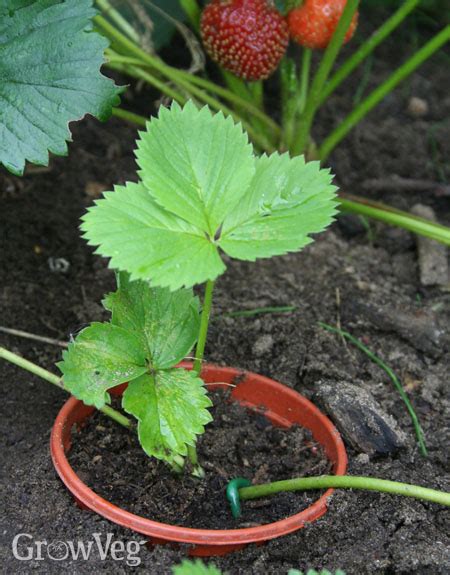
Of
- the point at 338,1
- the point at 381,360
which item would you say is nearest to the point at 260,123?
the point at 338,1

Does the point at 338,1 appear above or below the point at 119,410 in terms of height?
above

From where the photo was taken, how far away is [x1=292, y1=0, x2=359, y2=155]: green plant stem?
5.70 feet

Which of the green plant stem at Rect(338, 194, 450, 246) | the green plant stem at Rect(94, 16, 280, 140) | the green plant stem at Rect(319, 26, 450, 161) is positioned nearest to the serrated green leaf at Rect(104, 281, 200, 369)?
the green plant stem at Rect(338, 194, 450, 246)

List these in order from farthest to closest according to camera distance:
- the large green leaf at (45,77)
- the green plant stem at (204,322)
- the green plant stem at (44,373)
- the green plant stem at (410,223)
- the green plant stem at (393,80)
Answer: the green plant stem at (393,80) < the green plant stem at (410,223) < the large green leaf at (45,77) < the green plant stem at (44,373) < the green plant stem at (204,322)

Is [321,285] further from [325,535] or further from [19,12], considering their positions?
[19,12]

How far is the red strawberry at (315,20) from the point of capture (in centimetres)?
181

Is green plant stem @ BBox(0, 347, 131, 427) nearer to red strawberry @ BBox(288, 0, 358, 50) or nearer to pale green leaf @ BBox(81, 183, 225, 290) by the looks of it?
pale green leaf @ BBox(81, 183, 225, 290)

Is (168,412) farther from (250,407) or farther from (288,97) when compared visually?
(288,97)

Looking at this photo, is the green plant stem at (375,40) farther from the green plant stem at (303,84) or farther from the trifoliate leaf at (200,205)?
the trifoliate leaf at (200,205)

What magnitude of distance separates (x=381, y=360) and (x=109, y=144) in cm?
97

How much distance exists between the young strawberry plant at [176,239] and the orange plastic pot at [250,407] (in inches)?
4.2

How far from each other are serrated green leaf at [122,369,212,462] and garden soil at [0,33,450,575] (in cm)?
16

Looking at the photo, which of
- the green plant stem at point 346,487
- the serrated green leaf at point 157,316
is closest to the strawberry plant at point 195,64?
the serrated green leaf at point 157,316

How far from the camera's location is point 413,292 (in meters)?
1.96
